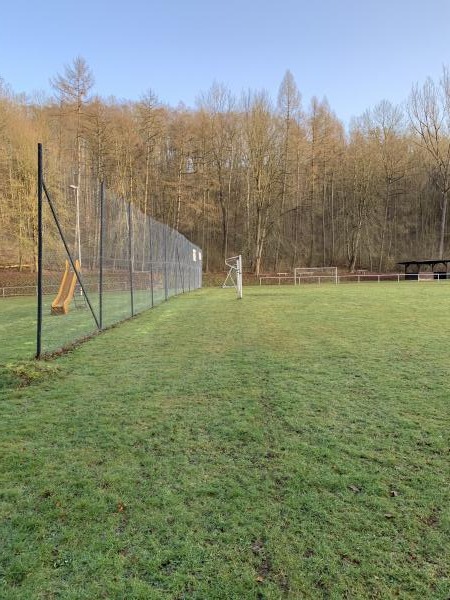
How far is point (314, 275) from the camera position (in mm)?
32812

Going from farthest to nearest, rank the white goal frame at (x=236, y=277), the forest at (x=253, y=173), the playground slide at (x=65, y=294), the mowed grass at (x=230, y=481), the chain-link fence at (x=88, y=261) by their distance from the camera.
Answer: the forest at (x=253, y=173), the white goal frame at (x=236, y=277), the playground slide at (x=65, y=294), the chain-link fence at (x=88, y=261), the mowed grass at (x=230, y=481)

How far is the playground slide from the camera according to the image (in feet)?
29.3

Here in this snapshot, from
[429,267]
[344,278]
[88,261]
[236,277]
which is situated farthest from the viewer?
[429,267]

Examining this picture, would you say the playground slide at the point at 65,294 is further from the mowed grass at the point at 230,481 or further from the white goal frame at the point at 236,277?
the white goal frame at the point at 236,277

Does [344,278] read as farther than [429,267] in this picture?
No

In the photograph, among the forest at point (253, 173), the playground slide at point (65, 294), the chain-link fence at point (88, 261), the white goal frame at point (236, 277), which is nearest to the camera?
the chain-link fence at point (88, 261)

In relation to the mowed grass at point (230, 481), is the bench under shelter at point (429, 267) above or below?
above

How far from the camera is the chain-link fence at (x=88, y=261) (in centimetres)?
694

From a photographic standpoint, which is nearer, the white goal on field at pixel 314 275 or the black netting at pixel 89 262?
the black netting at pixel 89 262

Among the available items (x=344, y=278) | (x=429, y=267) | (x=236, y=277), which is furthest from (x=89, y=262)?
(x=429, y=267)

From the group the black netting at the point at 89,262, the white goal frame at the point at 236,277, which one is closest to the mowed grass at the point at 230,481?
the black netting at the point at 89,262

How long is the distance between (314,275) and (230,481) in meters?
31.3

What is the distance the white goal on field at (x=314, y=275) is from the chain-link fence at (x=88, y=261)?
19.5m

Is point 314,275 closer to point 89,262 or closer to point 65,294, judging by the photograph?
point 65,294
